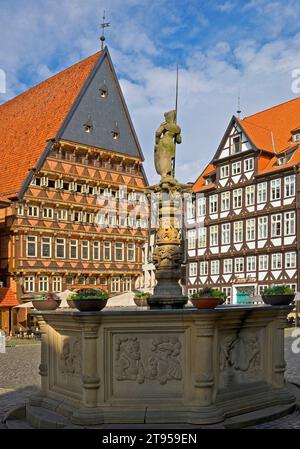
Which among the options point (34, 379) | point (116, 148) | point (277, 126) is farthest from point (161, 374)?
point (277, 126)

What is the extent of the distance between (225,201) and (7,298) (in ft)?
52.4

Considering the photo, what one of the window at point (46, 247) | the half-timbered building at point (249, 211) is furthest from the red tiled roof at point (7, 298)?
the half-timbered building at point (249, 211)

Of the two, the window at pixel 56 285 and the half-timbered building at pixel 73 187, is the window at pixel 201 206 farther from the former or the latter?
the window at pixel 56 285

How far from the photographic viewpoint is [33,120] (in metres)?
36.3

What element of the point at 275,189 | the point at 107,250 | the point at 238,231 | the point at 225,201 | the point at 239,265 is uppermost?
the point at 275,189

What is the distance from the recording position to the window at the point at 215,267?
38.8 meters

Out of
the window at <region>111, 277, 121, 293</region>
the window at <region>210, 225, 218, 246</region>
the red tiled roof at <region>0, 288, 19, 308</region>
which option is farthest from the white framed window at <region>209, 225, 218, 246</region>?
the red tiled roof at <region>0, 288, 19, 308</region>

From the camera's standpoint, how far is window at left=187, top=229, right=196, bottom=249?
136ft

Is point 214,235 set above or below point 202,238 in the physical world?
above

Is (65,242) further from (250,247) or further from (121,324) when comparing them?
(121,324)

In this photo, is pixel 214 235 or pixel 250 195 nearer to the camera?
pixel 250 195

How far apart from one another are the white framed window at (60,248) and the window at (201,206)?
11.4 meters

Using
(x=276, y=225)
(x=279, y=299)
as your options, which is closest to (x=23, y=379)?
(x=279, y=299)

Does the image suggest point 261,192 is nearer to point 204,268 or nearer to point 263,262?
point 263,262
